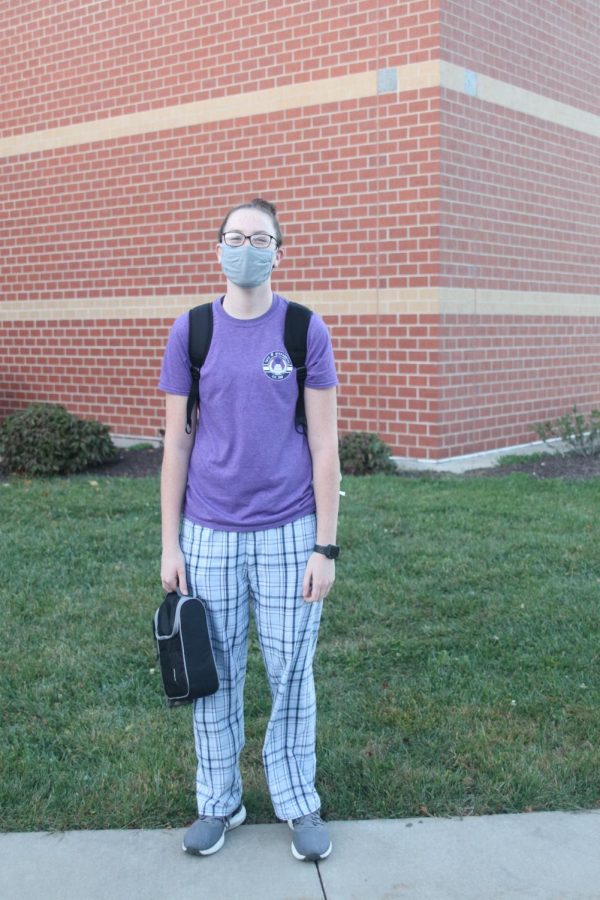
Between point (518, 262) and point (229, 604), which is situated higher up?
point (518, 262)

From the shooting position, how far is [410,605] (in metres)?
6.05

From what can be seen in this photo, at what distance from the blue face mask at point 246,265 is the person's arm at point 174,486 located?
43 centimetres

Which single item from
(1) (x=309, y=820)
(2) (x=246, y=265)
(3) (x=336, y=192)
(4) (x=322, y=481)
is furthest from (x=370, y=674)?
(3) (x=336, y=192)

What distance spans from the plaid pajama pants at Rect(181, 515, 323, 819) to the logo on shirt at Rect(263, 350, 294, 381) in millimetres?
476

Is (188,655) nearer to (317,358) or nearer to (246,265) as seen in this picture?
(317,358)

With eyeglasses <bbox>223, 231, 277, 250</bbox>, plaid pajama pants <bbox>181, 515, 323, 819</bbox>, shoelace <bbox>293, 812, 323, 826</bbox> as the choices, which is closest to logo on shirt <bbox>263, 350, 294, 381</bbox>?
eyeglasses <bbox>223, 231, 277, 250</bbox>

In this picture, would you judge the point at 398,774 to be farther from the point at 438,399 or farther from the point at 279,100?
the point at 279,100

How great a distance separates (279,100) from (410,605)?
23.3 ft

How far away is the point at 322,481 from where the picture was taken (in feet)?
11.1

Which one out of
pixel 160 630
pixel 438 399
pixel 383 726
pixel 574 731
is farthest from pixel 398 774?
pixel 438 399

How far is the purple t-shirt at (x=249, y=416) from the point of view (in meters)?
3.29

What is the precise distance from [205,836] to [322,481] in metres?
1.24

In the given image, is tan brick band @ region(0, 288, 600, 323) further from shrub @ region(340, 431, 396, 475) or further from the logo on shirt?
the logo on shirt

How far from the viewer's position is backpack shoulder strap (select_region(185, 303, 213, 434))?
332 cm
